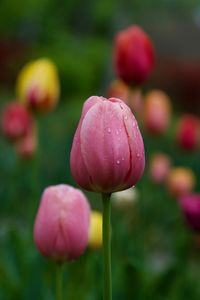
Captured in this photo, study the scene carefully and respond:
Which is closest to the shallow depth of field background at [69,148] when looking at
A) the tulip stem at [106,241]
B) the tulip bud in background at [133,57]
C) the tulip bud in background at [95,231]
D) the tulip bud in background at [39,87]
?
the tulip bud in background at [95,231]

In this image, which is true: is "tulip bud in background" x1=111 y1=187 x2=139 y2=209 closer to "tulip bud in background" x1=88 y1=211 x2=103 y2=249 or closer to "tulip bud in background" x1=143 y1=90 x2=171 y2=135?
"tulip bud in background" x1=143 y1=90 x2=171 y2=135

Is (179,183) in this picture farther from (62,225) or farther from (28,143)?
(62,225)

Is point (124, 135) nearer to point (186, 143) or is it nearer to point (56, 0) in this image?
point (186, 143)

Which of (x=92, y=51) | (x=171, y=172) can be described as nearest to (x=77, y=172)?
(x=171, y=172)

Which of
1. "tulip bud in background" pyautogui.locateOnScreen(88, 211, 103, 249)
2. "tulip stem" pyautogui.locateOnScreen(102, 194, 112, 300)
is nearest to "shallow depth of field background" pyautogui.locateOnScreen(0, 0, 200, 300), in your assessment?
"tulip bud in background" pyautogui.locateOnScreen(88, 211, 103, 249)

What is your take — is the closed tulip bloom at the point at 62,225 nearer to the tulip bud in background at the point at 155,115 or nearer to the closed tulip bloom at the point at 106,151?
the closed tulip bloom at the point at 106,151
